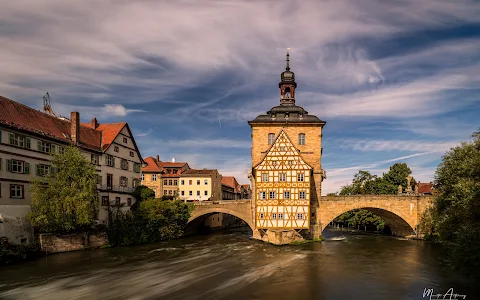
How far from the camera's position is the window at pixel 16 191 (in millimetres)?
27281

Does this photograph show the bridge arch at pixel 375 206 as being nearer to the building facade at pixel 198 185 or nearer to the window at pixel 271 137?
the window at pixel 271 137

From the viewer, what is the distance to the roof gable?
122 feet

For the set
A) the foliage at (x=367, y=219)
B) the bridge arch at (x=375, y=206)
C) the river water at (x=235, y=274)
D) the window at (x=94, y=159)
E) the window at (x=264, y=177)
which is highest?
the window at (x=94, y=159)

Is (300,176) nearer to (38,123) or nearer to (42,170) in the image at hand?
(42,170)

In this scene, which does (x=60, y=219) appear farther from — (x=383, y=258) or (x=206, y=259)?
(x=383, y=258)

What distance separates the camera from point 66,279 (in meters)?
21.2

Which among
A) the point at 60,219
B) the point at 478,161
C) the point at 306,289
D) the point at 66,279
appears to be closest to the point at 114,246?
the point at 60,219

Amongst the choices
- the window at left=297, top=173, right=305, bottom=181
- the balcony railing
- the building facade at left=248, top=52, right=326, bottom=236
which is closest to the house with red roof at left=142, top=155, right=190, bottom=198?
the balcony railing

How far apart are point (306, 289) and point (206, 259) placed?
475 inches

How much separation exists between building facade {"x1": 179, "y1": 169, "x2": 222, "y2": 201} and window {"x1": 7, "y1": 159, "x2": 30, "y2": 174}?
33206mm

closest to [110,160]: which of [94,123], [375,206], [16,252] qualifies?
[94,123]

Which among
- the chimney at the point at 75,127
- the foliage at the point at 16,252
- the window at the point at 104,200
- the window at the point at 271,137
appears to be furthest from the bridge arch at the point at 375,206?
the foliage at the point at 16,252

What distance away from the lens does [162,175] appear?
61875 millimetres

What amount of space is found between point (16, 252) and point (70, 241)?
554 centimetres
